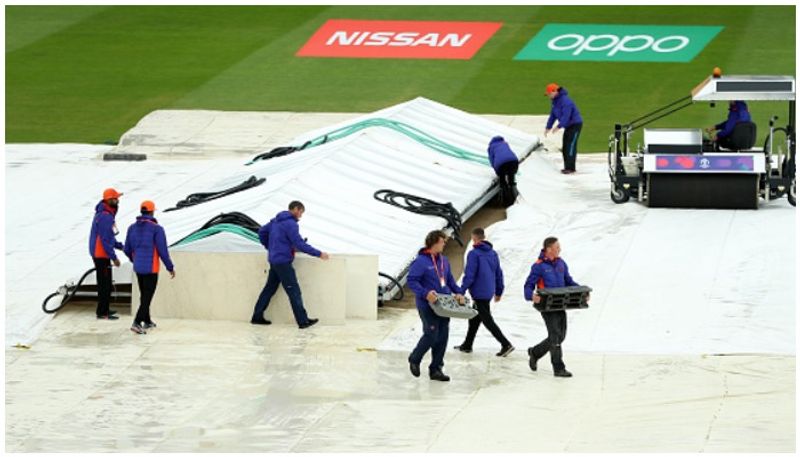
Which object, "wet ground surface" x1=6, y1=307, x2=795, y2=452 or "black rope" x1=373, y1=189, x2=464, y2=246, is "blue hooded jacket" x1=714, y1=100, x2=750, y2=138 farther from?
"wet ground surface" x1=6, y1=307, x2=795, y2=452

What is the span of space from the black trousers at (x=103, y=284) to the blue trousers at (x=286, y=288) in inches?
66.6

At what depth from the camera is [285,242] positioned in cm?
1947

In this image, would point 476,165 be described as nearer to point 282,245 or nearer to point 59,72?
point 282,245

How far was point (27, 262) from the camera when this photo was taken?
22.8m

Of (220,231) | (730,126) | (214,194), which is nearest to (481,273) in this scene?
(220,231)

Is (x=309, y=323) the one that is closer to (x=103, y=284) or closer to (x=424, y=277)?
(x=103, y=284)

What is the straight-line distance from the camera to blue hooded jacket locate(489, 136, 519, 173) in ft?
84.2

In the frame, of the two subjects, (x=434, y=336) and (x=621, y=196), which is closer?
(x=434, y=336)

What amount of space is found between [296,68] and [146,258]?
19094 millimetres

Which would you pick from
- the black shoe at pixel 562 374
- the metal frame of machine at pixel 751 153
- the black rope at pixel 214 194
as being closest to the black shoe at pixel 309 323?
the black shoe at pixel 562 374

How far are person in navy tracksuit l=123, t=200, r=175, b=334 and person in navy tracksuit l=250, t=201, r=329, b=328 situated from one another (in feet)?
3.42

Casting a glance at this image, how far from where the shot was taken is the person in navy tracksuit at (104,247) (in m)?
19.9

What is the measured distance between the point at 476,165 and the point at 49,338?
908 cm

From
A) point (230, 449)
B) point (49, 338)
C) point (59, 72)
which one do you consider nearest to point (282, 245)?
point (49, 338)
